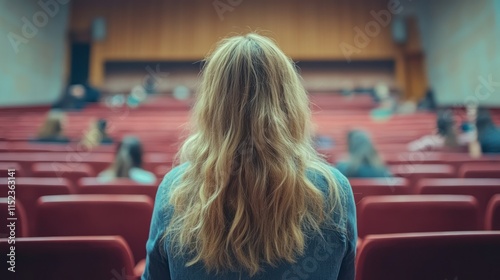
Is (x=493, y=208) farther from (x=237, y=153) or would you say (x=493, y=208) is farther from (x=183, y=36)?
(x=183, y=36)

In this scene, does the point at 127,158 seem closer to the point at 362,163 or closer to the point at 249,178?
the point at 362,163

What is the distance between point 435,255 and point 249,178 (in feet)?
1.69

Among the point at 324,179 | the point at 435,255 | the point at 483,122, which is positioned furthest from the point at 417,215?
the point at 483,122

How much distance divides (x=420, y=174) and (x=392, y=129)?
3.49 metres

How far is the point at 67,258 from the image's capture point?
984 millimetres

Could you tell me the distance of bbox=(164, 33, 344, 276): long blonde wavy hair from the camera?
2.68 feet

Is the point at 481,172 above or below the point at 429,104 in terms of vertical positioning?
below

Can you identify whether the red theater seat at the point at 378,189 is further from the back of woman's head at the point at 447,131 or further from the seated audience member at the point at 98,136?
the seated audience member at the point at 98,136

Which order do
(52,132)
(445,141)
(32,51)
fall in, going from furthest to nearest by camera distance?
(32,51) → (52,132) → (445,141)

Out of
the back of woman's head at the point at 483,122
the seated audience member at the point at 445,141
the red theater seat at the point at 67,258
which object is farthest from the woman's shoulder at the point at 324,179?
the seated audience member at the point at 445,141

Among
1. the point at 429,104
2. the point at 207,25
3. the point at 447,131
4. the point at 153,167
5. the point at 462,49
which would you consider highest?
the point at 207,25

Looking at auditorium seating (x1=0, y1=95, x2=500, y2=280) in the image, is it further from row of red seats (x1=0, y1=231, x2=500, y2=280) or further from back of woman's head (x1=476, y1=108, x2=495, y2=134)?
back of woman's head (x1=476, y1=108, x2=495, y2=134)

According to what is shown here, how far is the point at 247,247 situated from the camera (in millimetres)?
829

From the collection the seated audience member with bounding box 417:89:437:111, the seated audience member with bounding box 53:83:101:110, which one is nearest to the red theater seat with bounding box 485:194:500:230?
the seated audience member with bounding box 417:89:437:111
